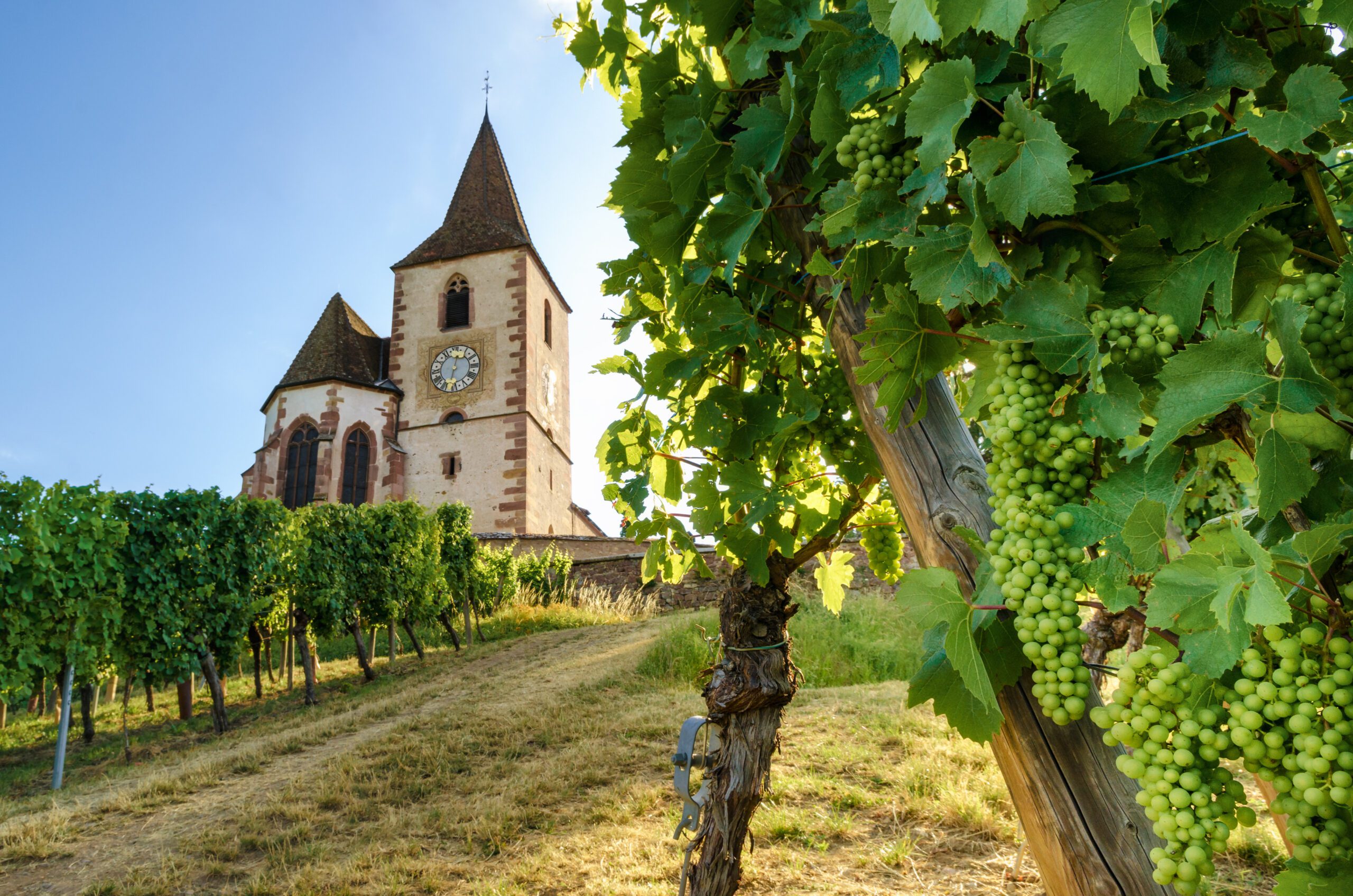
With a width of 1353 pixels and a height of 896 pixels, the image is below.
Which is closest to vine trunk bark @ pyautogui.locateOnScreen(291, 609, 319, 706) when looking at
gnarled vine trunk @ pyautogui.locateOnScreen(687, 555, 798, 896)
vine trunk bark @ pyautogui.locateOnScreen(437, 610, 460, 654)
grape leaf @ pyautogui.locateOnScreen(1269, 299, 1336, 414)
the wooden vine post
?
vine trunk bark @ pyautogui.locateOnScreen(437, 610, 460, 654)

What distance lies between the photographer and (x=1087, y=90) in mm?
863

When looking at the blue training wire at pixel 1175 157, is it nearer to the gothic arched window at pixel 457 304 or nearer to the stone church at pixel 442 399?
the stone church at pixel 442 399

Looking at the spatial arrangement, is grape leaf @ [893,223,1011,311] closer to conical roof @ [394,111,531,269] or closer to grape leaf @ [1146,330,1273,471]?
grape leaf @ [1146,330,1273,471]

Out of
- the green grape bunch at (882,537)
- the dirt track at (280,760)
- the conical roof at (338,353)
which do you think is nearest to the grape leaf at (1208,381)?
the green grape bunch at (882,537)

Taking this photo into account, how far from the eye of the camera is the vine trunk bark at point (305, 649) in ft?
35.2

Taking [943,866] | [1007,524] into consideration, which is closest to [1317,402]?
[1007,524]

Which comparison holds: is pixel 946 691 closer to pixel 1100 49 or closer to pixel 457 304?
pixel 1100 49

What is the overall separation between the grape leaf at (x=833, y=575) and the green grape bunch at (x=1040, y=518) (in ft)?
6.59

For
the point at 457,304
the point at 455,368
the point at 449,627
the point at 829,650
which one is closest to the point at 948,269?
the point at 829,650

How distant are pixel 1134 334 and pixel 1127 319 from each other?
0.09 ft

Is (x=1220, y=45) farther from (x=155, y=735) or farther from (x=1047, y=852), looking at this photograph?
(x=155, y=735)

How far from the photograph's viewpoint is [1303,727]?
2.36 feet

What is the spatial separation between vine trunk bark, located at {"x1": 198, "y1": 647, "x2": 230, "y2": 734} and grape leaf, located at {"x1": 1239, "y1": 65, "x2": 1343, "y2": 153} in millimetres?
10888

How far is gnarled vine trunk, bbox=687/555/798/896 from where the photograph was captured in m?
2.96
